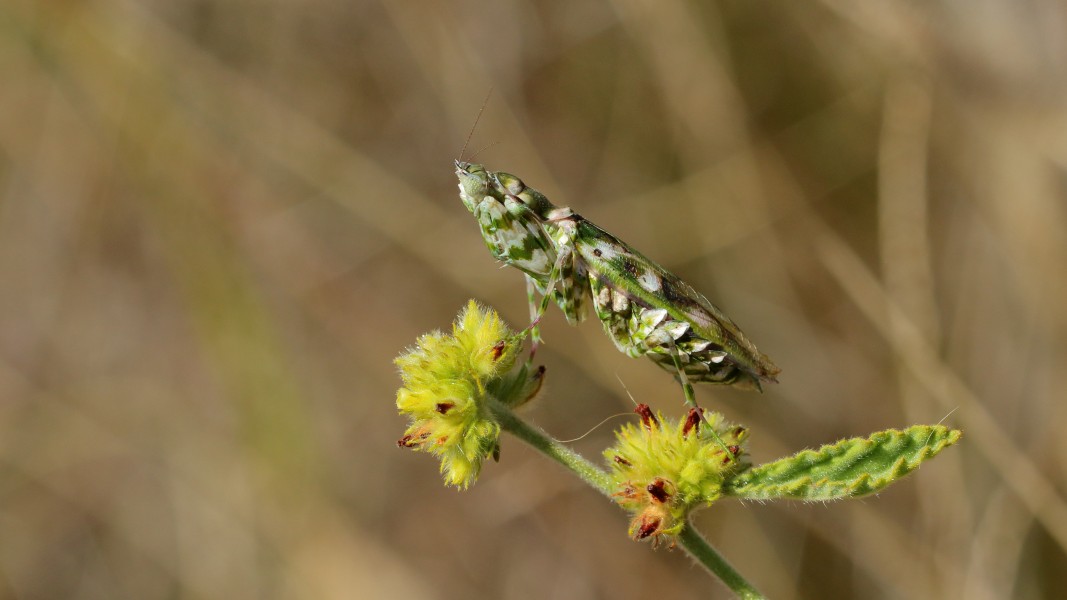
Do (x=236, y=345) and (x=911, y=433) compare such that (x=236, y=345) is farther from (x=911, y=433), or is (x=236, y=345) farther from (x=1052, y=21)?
(x=1052, y=21)

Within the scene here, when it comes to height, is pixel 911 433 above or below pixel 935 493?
below

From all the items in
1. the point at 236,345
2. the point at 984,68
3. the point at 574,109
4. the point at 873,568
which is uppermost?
the point at 574,109

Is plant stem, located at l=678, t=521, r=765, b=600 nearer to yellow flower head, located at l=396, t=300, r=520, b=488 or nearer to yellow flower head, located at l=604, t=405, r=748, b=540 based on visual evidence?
yellow flower head, located at l=604, t=405, r=748, b=540

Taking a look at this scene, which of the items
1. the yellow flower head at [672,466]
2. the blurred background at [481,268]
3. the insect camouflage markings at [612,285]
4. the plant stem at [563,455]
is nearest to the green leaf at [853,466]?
the yellow flower head at [672,466]

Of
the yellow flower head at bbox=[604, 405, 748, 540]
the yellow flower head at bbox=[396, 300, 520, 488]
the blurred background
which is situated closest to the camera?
the yellow flower head at bbox=[604, 405, 748, 540]

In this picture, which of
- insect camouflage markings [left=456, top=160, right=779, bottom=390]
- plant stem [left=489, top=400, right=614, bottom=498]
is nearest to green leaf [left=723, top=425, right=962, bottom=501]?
plant stem [left=489, top=400, right=614, bottom=498]

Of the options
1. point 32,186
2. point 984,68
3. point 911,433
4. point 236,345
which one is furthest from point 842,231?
point 32,186

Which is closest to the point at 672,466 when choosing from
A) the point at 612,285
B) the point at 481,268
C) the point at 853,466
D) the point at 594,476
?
the point at 594,476
